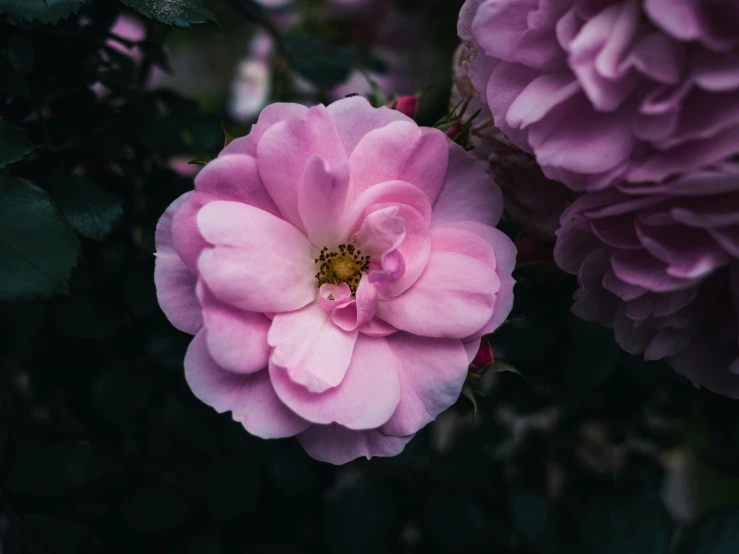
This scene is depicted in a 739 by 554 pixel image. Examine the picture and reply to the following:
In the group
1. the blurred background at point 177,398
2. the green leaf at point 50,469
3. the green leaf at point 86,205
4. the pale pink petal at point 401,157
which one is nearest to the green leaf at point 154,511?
the blurred background at point 177,398

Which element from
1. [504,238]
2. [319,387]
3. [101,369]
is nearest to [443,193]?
[504,238]

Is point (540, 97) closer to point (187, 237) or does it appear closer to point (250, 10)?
point (187, 237)

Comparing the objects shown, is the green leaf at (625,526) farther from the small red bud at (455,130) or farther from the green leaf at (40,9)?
the green leaf at (40,9)

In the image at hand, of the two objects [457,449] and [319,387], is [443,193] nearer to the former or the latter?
[319,387]

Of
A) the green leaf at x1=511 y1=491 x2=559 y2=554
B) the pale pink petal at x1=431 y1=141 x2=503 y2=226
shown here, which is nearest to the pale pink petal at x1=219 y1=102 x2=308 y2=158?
the pale pink petal at x1=431 y1=141 x2=503 y2=226

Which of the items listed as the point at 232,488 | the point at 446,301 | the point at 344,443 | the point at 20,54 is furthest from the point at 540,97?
the point at 232,488

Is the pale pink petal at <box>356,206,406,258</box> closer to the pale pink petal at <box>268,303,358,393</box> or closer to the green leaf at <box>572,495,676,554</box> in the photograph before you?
the pale pink petal at <box>268,303,358,393</box>
